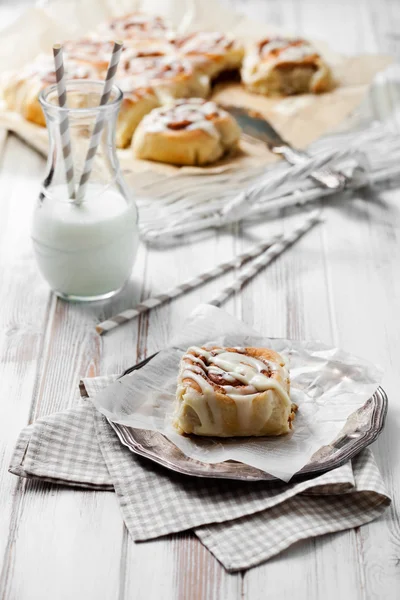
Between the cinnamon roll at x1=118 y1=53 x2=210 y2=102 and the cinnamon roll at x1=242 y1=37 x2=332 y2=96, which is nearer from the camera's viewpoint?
the cinnamon roll at x1=118 y1=53 x2=210 y2=102

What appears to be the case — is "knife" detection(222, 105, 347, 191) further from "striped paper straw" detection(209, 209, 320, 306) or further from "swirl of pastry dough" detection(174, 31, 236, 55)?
"swirl of pastry dough" detection(174, 31, 236, 55)

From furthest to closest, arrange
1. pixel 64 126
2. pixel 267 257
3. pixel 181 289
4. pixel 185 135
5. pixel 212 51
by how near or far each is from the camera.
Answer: pixel 212 51 → pixel 185 135 → pixel 267 257 → pixel 181 289 → pixel 64 126

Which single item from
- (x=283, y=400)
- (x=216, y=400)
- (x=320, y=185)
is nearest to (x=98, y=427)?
(x=216, y=400)

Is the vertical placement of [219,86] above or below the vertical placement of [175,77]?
below

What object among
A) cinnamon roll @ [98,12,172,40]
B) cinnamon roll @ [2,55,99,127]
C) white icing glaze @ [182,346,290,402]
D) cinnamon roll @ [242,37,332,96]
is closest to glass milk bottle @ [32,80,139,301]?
white icing glaze @ [182,346,290,402]

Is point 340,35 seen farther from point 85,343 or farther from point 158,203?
point 85,343

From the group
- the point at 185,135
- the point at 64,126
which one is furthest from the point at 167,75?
the point at 64,126

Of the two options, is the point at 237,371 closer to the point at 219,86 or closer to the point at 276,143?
the point at 276,143

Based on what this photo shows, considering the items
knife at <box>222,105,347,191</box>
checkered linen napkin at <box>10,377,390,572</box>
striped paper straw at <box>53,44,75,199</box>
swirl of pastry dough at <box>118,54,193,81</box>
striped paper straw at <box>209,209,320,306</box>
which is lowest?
knife at <box>222,105,347,191</box>
